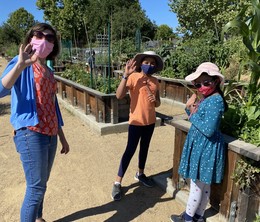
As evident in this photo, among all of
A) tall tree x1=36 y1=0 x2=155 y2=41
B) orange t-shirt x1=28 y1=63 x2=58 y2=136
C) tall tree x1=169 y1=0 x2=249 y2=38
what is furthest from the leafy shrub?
tall tree x1=169 y1=0 x2=249 y2=38

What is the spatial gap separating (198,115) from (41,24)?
144 centimetres

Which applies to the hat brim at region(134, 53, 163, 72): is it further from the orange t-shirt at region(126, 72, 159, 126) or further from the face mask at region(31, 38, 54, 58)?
the face mask at region(31, 38, 54, 58)

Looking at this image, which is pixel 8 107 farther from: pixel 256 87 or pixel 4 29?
pixel 4 29

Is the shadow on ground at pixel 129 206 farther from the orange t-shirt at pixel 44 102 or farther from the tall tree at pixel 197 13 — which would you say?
the tall tree at pixel 197 13

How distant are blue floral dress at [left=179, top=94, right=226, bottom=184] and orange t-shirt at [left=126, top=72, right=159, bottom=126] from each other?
68cm

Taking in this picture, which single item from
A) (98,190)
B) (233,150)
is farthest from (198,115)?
(98,190)

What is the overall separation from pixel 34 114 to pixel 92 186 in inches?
65.6

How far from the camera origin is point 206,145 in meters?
2.21

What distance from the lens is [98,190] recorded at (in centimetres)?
321

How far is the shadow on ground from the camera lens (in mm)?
2723

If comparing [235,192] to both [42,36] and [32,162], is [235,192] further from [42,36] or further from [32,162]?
[42,36]

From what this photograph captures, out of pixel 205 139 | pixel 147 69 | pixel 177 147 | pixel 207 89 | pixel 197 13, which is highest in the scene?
pixel 197 13

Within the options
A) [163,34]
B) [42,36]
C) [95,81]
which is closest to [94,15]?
[95,81]

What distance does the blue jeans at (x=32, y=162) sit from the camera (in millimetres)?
1932
